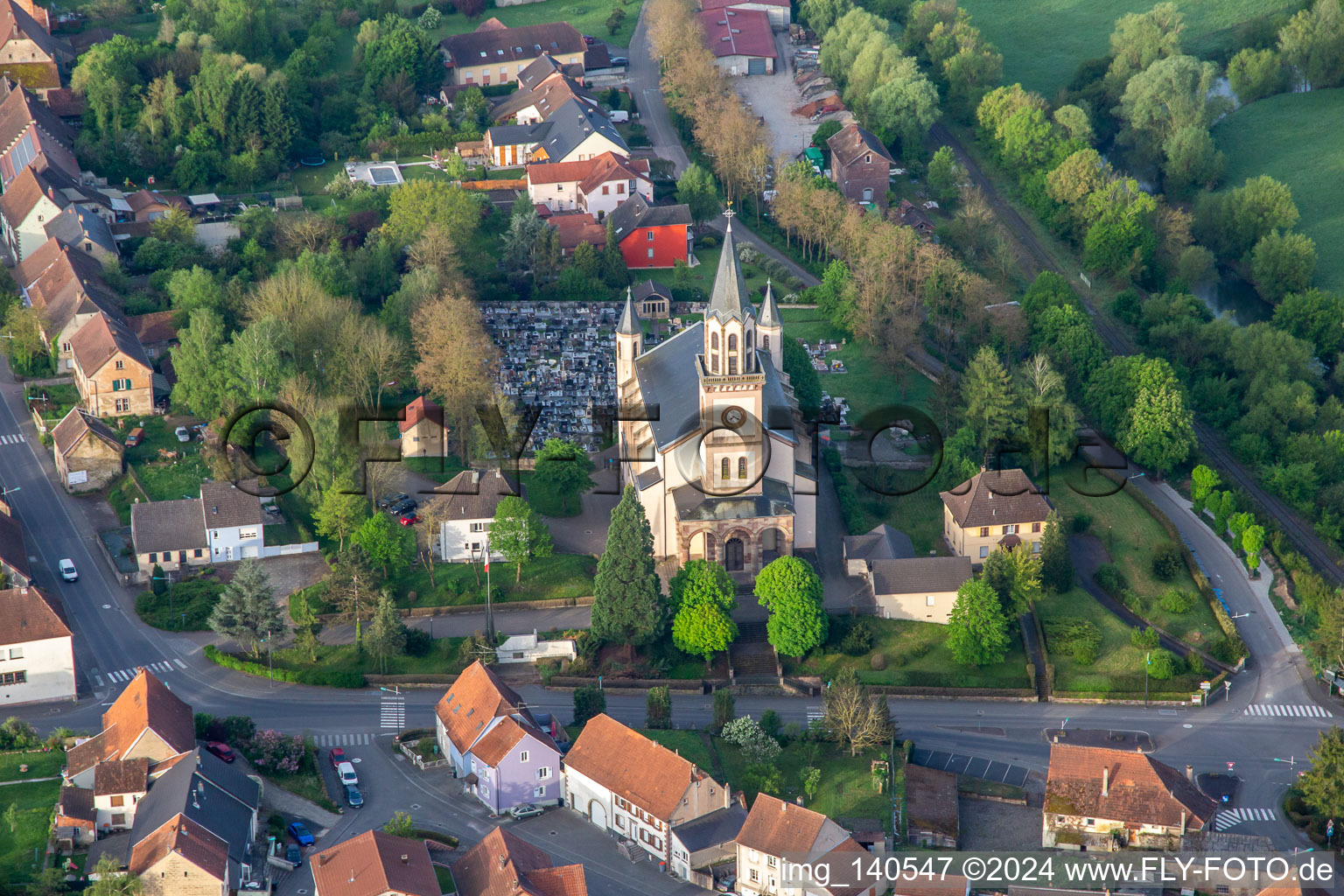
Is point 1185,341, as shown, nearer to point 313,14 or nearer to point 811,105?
point 811,105

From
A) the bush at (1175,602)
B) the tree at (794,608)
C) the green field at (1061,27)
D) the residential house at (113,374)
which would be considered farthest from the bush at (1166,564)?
the green field at (1061,27)

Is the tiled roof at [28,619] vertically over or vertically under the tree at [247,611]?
over

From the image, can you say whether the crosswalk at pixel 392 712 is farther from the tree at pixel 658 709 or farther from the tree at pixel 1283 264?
the tree at pixel 1283 264

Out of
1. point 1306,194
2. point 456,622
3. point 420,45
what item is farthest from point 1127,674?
point 420,45

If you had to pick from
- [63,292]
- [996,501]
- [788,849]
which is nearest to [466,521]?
[996,501]

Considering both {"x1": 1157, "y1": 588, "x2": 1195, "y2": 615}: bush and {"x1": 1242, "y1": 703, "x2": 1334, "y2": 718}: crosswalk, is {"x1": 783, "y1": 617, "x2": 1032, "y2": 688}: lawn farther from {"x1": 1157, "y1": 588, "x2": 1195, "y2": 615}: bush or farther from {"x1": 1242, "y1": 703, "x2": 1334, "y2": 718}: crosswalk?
{"x1": 1242, "y1": 703, "x2": 1334, "y2": 718}: crosswalk

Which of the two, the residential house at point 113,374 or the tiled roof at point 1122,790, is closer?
the tiled roof at point 1122,790

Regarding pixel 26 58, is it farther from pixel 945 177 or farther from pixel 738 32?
pixel 945 177
